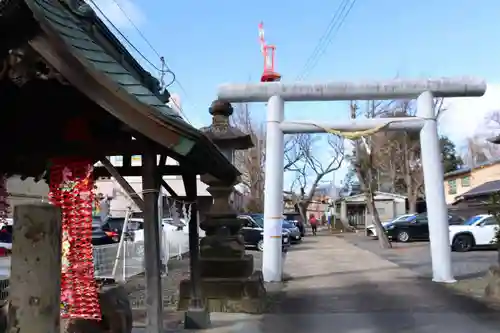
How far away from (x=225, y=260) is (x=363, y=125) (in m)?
5.41

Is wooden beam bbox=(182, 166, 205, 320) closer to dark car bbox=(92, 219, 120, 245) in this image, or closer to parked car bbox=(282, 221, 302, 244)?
dark car bbox=(92, 219, 120, 245)

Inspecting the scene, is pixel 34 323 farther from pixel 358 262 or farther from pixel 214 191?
pixel 358 262

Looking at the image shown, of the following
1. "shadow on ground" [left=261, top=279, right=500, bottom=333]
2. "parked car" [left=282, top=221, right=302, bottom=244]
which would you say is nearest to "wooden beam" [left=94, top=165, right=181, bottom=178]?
"shadow on ground" [left=261, top=279, right=500, bottom=333]

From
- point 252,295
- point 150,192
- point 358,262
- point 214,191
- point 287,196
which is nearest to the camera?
point 150,192

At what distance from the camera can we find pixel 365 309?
1012 centimetres

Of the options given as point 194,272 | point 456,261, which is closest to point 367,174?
point 456,261

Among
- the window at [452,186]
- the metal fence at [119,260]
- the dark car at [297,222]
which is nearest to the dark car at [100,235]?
the metal fence at [119,260]

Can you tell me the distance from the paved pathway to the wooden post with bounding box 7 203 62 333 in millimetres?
5376

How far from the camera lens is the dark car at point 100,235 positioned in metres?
21.5

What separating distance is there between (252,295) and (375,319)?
223cm

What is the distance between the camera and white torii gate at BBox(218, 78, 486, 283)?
43.7 ft

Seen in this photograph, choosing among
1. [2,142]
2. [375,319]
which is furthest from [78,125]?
[375,319]

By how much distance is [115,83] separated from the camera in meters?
4.50

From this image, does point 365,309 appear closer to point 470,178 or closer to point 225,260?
point 225,260
